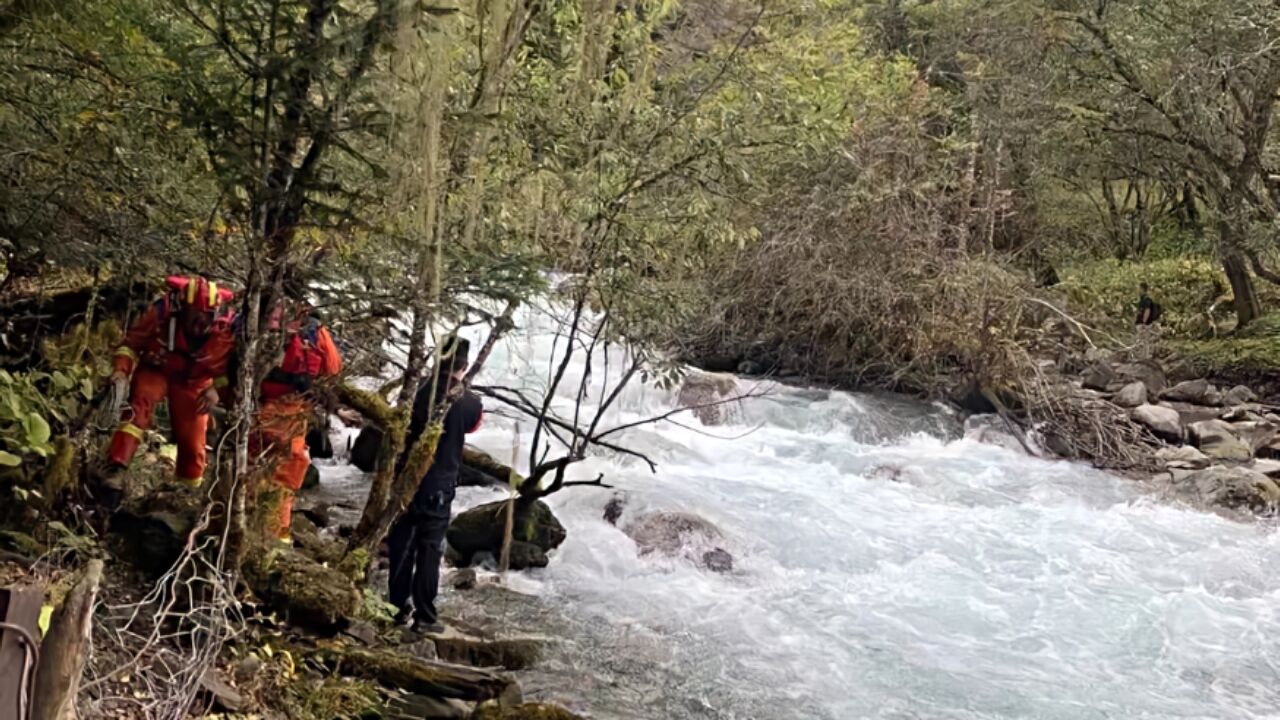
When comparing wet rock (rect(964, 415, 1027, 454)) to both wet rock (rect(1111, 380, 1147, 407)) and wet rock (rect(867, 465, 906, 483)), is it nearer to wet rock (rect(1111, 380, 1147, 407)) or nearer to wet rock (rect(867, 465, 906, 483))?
wet rock (rect(1111, 380, 1147, 407))

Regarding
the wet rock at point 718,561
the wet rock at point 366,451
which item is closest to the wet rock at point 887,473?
the wet rock at point 718,561

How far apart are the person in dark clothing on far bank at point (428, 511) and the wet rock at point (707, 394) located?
6.98 meters

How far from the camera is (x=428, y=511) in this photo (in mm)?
5711

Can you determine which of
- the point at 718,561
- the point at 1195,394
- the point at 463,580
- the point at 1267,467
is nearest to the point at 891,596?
the point at 718,561

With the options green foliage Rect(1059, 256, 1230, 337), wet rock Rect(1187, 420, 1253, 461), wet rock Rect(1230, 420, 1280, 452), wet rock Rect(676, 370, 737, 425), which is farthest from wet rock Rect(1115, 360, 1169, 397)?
wet rock Rect(676, 370, 737, 425)

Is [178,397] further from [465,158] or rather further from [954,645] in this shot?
[954,645]

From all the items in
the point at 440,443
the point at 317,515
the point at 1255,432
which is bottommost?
the point at 317,515

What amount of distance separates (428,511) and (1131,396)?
1123 centimetres

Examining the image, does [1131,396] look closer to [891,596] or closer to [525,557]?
[891,596]

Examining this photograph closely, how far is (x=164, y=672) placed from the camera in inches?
143

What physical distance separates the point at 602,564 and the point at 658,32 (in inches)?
167

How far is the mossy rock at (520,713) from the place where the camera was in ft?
14.7

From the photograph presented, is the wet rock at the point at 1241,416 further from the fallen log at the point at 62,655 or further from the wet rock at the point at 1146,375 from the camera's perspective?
the fallen log at the point at 62,655

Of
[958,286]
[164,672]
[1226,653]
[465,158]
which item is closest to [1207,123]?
[958,286]
